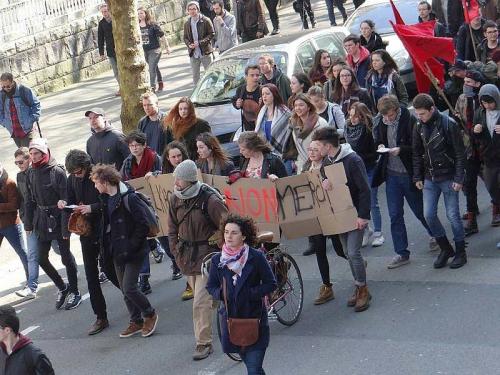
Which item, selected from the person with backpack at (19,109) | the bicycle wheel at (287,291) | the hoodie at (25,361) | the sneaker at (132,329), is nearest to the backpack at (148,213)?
the sneaker at (132,329)

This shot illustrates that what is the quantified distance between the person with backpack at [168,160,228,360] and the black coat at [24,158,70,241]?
2.21 metres

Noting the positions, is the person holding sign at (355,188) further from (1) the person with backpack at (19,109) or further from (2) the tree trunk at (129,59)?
(1) the person with backpack at (19,109)

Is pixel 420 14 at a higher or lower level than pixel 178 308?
higher

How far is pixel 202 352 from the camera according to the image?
9.00 m

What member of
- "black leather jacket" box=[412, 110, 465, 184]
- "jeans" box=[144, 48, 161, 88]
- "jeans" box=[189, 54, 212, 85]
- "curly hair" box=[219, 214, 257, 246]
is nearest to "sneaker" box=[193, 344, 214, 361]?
"curly hair" box=[219, 214, 257, 246]

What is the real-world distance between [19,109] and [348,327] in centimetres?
783

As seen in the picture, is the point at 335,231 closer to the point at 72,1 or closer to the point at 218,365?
the point at 218,365

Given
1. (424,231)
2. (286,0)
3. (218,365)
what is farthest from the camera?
(286,0)

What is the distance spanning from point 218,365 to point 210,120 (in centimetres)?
570

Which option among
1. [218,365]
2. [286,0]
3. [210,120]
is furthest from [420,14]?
[286,0]

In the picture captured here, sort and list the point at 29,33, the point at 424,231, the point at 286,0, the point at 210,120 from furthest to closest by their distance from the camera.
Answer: the point at 286,0 → the point at 29,33 → the point at 210,120 → the point at 424,231

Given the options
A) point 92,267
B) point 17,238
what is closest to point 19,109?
point 17,238

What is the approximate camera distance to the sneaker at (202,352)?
8.97 m

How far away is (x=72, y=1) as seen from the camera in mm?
23484
